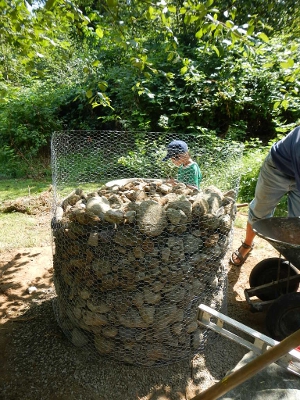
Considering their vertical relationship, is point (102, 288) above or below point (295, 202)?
below

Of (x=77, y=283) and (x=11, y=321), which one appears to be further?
(x=11, y=321)

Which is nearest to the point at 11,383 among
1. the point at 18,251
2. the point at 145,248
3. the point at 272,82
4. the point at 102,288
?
the point at 102,288

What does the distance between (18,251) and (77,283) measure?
203cm

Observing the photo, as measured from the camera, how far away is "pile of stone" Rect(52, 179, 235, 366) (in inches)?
86.8

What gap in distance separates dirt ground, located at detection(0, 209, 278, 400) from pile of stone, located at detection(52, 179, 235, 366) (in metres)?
0.30

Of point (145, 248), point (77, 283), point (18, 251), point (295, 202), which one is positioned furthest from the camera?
point (18, 251)

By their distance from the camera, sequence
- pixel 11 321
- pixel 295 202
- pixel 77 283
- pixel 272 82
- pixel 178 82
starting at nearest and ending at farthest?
1. pixel 77 283
2. pixel 11 321
3. pixel 295 202
4. pixel 272 82
5. pixel 178 82

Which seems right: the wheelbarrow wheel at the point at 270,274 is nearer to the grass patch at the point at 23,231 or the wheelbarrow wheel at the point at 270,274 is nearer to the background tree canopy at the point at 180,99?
the grass patch at the point at 23,231

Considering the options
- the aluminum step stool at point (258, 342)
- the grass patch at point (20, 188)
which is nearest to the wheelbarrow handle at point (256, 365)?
the aluminum step stool at point (258, 342)

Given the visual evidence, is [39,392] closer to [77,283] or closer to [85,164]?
[77,283]

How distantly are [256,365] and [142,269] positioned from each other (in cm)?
137

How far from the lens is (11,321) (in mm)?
2855

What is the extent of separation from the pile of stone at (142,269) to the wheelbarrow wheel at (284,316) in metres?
0.41

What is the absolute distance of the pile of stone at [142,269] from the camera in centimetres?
221
